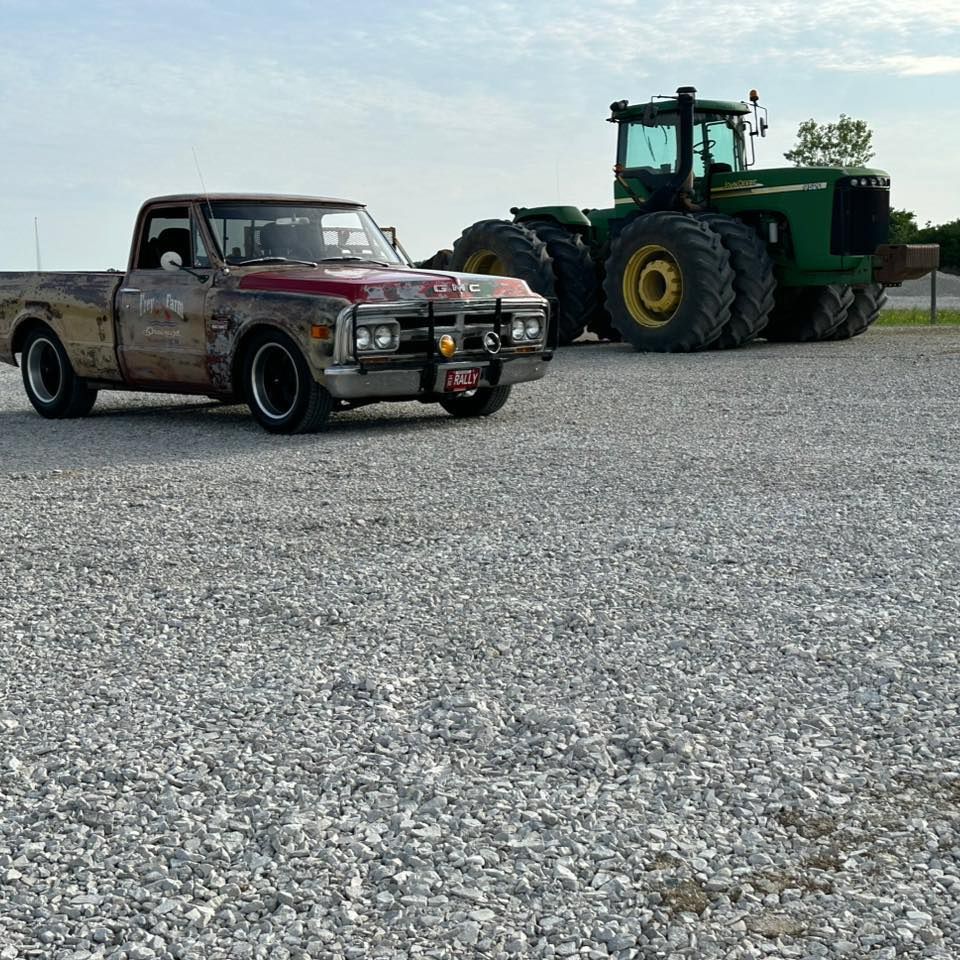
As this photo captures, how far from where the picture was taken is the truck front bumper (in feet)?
33.6

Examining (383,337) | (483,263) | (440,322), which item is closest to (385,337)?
(383,337)

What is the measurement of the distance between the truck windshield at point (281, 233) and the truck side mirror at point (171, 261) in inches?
14.7

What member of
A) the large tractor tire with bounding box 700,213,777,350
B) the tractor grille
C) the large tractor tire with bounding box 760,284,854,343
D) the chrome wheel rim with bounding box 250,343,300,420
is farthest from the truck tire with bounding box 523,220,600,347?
the chrome wheel rim with bounding box 250,343,300,420

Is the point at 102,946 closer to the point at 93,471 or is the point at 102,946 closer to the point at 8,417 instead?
the point at 93,471

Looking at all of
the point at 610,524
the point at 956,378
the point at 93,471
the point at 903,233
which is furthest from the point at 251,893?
the point at 903,233

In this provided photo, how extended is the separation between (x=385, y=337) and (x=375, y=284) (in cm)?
39

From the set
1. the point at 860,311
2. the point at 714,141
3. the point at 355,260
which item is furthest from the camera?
the point at 860,311

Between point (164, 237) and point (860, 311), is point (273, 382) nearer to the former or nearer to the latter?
point (164, 237)

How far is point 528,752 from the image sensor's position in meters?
3.89

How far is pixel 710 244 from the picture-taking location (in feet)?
57.0

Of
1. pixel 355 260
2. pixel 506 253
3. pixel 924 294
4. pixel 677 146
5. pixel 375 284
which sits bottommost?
pixel 924 294

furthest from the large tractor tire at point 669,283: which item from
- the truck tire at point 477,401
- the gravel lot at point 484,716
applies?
the gravel lot at point 484,716

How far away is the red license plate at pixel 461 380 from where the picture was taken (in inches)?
424

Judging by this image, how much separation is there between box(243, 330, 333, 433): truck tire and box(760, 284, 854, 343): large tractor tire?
1043cm
